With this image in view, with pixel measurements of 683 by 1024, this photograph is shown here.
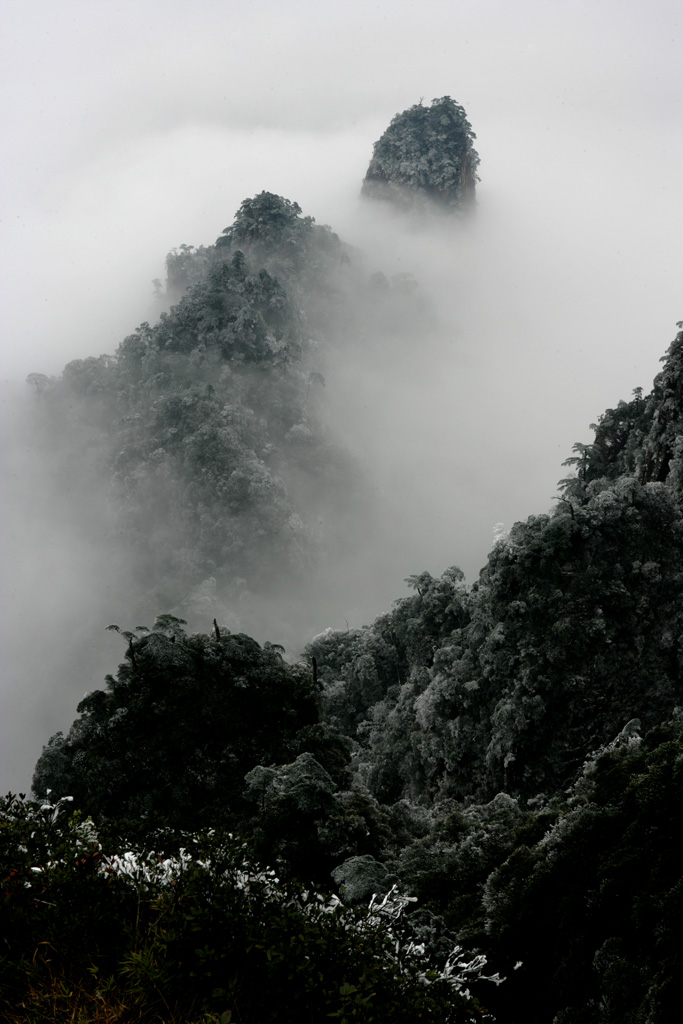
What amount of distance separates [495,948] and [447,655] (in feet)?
61.0

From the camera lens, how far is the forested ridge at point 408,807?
6.69m

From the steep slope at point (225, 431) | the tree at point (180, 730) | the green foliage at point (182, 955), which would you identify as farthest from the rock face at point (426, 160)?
the green foliage at point (182, 955)

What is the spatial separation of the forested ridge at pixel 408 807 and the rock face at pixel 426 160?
390ft

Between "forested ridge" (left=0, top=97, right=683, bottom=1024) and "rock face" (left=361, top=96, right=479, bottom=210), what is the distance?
118938 mm

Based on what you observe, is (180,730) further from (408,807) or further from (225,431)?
(225,431)

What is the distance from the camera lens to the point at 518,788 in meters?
25.2

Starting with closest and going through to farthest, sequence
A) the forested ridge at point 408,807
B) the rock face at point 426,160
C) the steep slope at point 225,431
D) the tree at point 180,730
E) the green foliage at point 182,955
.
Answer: the green foliage at point 182,955 < the forested ridge at point 408,807 < the tree at point 180,730 < the steep slope at point 225,431 < the rock face at point 426,160

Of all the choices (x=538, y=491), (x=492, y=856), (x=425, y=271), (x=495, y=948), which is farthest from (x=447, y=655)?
(x=425, y=271)

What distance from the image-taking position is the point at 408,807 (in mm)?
23250

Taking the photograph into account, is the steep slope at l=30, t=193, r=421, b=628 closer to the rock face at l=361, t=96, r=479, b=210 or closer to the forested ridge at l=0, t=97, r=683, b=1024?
the rock face at l=361, t=96, r=479, b=210

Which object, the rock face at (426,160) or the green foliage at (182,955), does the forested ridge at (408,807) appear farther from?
the rock face at (426,160)

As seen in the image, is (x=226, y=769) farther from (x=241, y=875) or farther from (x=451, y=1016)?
(x=451, y=1016)

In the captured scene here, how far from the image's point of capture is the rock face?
139375 mm

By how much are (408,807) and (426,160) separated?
494 feet
